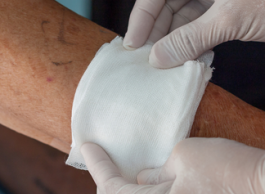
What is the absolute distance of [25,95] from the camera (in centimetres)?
83

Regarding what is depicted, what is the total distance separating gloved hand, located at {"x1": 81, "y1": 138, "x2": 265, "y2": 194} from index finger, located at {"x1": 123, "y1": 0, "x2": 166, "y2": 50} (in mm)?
523

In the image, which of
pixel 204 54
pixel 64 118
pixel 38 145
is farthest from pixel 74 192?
pixel 204 54

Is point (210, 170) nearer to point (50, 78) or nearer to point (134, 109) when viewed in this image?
point (134, 109)

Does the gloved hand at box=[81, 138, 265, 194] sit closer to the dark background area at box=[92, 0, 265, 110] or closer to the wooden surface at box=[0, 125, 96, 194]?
the wooden surface at box=[0, 125, 96, 194]

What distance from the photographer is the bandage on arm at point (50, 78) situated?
0.77 meters

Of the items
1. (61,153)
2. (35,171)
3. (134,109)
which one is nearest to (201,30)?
(134,109)

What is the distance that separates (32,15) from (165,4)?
2.16 feet

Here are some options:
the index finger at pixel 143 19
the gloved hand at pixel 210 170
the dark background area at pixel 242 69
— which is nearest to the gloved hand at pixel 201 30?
the index finger at pixel 143 19

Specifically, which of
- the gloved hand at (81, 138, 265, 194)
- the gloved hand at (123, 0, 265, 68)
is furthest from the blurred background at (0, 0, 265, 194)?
the gloved hand at (81, 138, 265, 194)

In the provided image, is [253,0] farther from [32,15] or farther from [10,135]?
[10,135]

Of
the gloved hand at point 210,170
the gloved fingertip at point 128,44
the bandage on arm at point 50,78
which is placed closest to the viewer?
the gloved hand at point 210,170

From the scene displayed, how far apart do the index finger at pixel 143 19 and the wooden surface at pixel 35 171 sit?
0.95 meters

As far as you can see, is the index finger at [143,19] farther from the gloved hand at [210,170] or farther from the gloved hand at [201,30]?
the gloved hand at [210,170]

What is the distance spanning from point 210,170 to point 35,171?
1.20 meters
